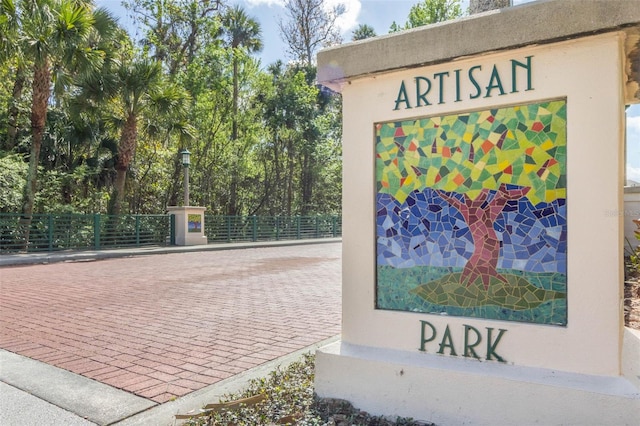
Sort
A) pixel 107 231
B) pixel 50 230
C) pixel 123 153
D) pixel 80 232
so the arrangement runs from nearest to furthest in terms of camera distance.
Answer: pixel 50 230 → pixel 80 232 → pixel 107 231 → pixel 123 153

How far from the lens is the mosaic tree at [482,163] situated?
8.87 ft

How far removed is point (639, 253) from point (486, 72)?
6169mm

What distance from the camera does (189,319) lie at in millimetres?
6309

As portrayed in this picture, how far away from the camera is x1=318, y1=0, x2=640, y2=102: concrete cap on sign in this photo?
2463 millimetres

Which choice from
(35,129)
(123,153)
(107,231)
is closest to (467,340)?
(35,129)

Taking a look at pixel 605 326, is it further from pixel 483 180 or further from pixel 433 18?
pixel 433 18

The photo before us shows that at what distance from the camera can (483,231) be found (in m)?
2.88

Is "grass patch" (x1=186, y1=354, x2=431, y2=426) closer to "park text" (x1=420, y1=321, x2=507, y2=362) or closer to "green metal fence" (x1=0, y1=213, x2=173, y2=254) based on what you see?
"park text" (x1=420, y1=321, x2=507, y2=362)

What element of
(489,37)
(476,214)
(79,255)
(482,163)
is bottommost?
(79,255)

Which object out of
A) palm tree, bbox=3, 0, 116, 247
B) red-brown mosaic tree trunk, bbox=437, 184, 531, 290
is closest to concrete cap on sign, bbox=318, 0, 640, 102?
red-brown mosaic tree trunk, bbox=437, 184, 531, 290

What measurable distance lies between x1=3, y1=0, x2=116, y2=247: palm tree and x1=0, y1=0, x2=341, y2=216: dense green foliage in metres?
0.04

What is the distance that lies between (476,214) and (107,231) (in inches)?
758

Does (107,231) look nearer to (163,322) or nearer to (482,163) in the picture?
(163,322)

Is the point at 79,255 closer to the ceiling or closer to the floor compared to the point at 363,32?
closer to the floor
